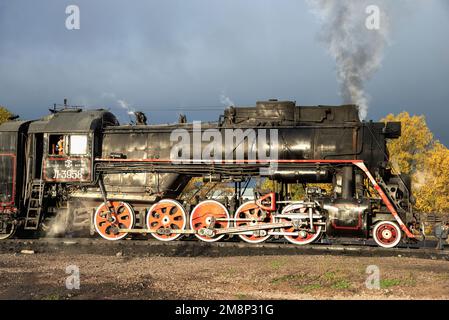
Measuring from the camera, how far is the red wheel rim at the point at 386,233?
13.1 metres

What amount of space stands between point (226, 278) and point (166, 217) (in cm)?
597

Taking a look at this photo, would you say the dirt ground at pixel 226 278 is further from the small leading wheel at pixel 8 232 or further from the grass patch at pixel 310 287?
the small leading wheel at pixel 8 232

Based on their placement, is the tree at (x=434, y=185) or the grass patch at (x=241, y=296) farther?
the tree at (x=434, y=185)

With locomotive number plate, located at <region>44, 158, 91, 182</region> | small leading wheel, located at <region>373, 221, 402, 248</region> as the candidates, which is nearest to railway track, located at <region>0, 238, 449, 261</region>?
small leading wheel, located at <region>373, 221, 402, 248</region>

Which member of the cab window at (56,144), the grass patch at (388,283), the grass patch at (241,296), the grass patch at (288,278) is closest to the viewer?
the grass patch at (241,296)

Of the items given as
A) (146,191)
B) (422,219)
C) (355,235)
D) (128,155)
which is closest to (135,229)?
(146,191)

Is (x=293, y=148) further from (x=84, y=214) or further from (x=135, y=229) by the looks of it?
(x=84, y=214)

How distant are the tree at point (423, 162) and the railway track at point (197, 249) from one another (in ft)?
70.2

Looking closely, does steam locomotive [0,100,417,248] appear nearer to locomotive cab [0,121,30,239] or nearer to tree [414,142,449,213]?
locomotive cab [0,121,30,239]

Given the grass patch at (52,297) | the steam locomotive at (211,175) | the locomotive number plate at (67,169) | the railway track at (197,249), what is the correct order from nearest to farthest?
the grass patch at (52,297)
the railway track at (197,249)
the steam locomotive at (211,175)
the locomotive number plate at (67,169)

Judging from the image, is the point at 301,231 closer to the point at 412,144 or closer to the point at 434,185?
the point at 434,185

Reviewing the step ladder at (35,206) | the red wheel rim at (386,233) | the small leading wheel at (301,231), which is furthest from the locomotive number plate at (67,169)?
the red wheel rim at (386,233)

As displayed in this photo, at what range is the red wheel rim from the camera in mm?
13102
